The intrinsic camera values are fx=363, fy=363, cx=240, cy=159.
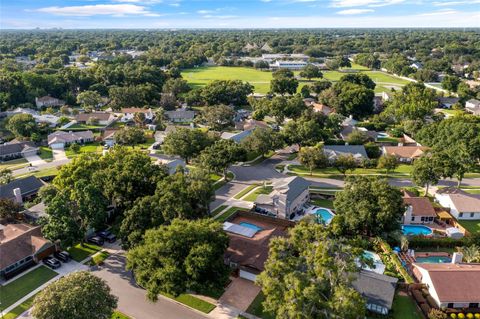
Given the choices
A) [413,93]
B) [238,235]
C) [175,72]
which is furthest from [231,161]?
[175,72]

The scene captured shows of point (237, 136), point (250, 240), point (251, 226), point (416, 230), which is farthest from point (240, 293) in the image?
point (237, 136)

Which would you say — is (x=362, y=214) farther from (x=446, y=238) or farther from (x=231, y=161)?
(x=231, y=161)

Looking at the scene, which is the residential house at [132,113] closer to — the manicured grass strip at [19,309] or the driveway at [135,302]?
the driveway at [135,302]

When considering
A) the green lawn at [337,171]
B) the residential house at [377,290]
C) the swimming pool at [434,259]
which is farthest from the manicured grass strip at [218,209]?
the swimming pool at [434,259]

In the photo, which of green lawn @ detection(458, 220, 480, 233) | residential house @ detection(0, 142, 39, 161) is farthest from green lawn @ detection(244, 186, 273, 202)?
residential house @ detection(0, 142, 39, 161)

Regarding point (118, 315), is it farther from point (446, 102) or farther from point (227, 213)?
point (446, 102)

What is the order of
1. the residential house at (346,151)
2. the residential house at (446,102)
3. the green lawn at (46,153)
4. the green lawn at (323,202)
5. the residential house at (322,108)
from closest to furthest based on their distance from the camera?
1. the green lawn at (323,202)
2. the residential house at (346,151)
3. the green lawn at (46,153)
4. the residential house at (322,108)
5. the residential house at (446,102)

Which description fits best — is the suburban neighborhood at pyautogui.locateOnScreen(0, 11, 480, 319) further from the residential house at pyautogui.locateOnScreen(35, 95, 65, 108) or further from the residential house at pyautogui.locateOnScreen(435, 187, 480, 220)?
the residential house at pyautogui.locateOnScreen(35, 95, 65, 108)
